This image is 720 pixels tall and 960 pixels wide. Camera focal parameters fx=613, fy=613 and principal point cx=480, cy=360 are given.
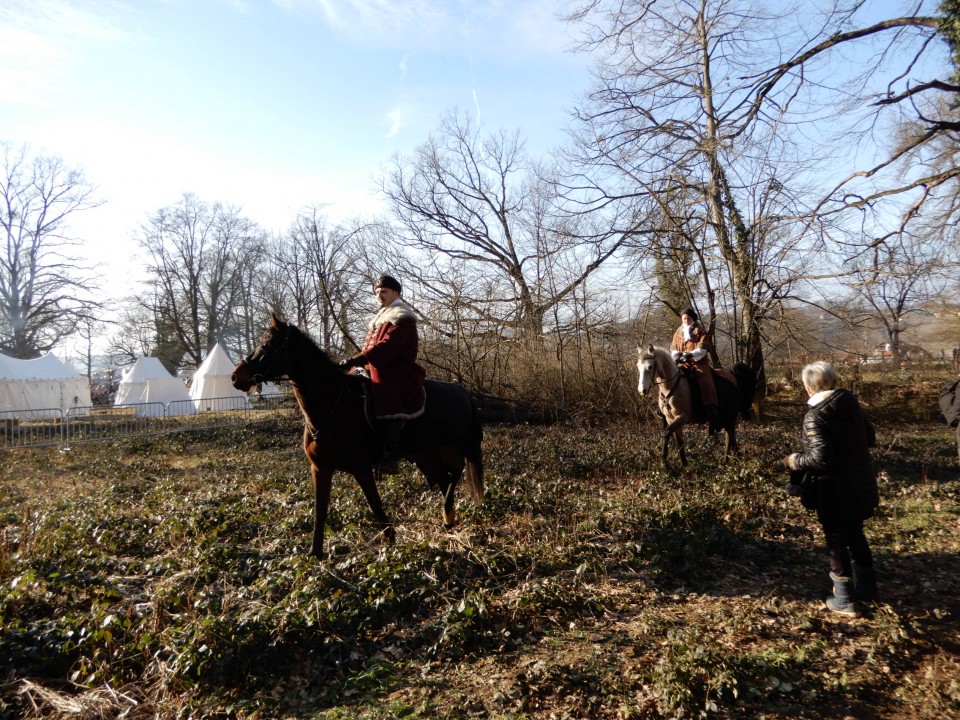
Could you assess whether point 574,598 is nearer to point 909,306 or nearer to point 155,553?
point 155,553

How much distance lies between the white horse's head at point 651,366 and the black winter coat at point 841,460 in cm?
529

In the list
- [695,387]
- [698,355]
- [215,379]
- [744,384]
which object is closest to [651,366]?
[695,387]

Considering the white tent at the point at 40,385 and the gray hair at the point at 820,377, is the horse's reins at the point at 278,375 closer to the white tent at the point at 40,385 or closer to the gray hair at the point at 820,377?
the gray hair at the point at 820,377

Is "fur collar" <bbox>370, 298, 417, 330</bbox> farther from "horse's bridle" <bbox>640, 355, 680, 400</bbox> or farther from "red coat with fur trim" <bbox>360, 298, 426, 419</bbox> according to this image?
"horse's bridle" <bbox>640, 355, 680, 400</bbox>

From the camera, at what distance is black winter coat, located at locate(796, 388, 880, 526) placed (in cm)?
434

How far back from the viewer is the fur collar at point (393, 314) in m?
→ 6.07

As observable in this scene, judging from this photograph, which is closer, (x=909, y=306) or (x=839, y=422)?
(x=839, y=422)

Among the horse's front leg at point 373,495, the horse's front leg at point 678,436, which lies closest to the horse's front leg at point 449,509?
the horse's front leg at point 373,495

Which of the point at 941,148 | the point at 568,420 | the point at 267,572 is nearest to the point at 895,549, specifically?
the point at 267,572

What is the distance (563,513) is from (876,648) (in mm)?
3506

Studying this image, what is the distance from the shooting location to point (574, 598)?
15.5 ft

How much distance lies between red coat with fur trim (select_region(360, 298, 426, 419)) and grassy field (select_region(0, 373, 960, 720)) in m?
1.30

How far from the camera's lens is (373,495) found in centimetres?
606

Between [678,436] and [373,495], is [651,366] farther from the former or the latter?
[373,495]
